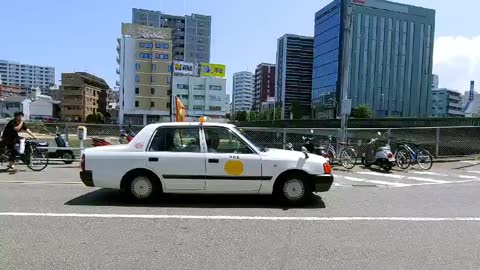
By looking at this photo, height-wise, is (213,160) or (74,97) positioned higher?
(74,97)

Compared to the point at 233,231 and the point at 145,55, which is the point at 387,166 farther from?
the point at 145,55

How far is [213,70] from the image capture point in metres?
128

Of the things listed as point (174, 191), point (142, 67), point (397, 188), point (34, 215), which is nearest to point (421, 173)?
point (397, 188)

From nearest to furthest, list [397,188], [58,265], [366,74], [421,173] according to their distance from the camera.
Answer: [58,265] < [397,188] < [421,173] < [366,74]

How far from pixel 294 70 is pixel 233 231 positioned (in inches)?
6110

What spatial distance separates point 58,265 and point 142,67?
115568 millimetres

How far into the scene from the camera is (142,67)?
116312 mm

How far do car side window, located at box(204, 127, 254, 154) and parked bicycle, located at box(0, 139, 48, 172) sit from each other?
6.93 metres

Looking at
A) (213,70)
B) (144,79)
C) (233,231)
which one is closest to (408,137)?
(233,231)

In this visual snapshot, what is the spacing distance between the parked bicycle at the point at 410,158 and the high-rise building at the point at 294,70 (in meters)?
140

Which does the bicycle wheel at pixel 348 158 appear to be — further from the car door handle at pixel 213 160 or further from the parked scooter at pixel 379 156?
the car door handle at pixel 213 160

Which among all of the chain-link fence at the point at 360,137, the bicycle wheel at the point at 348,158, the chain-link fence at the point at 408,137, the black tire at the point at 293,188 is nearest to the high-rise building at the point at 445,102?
the chain-link fence at the point at 408,137

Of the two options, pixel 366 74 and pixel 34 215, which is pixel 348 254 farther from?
pixel 366 74

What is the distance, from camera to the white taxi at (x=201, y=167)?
8141 mm
